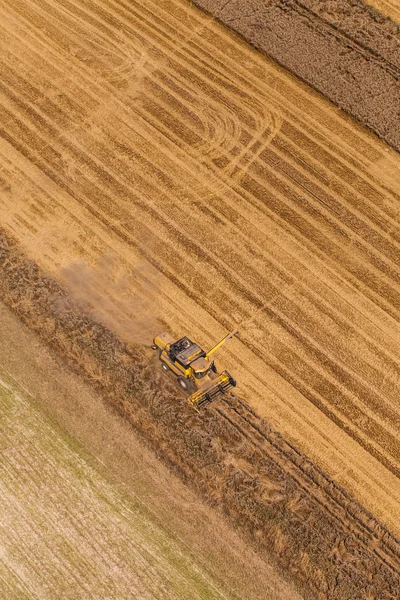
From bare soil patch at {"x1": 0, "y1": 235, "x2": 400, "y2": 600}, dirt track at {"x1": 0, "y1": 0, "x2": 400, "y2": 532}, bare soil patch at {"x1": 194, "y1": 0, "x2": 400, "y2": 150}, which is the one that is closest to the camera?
bare soil patch at {"x1": 0, "y1": 235, "x2": 400, "y2": 600}

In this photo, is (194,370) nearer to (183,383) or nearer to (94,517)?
(183,383)

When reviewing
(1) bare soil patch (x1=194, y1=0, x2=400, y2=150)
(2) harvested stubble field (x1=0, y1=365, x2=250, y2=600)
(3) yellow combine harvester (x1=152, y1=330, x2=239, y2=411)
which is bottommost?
(2) harvested stubble field (x1=0, y1=365, x2=250, y2=600)

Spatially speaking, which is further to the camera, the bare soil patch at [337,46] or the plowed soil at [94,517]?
the bare soil patch at [337,46]

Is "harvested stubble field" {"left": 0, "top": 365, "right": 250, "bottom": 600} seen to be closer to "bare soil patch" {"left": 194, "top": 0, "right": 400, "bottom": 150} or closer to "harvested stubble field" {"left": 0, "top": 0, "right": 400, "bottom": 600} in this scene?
"harvested stubble field" {"left": 0, "top": 0, "right": 400, "bottom": 600}

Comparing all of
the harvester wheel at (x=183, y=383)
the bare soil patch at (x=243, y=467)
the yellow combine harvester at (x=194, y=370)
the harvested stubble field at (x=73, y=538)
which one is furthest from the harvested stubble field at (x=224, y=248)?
the harvested stubble field at (x=73, y=538)

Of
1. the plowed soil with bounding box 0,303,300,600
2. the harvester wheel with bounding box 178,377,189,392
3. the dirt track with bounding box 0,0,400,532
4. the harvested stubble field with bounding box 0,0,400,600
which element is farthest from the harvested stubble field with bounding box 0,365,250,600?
the dirt track with bounding box 0,0,400,532

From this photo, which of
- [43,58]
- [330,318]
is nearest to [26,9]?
[43,58]

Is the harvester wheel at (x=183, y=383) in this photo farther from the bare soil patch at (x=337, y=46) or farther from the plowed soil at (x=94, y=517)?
the bare soil patch at (x=337, y=46)

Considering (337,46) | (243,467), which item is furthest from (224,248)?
(337,46)
